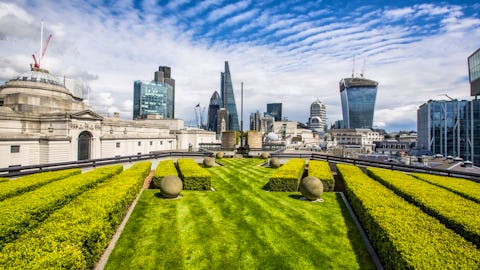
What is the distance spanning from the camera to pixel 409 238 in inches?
289

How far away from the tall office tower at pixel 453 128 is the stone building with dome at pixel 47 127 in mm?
116921

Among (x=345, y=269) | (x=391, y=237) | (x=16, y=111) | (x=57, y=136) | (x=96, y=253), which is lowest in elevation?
(x=345, y=269)

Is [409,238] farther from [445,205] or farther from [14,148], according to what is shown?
[14,148]

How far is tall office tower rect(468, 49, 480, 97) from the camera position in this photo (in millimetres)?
67688

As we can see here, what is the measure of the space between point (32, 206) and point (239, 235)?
8741mm

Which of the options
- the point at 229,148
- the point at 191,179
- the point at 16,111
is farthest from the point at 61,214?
the point at 16,111

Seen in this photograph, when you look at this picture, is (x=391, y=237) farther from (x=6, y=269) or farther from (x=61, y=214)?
(x=61, y=214)

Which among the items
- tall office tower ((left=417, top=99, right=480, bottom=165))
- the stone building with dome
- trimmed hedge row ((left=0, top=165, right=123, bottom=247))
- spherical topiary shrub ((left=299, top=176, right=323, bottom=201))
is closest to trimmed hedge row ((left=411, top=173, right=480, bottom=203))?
spherical topiary shrub ((left=299, top=176, right=323, bottom=201))

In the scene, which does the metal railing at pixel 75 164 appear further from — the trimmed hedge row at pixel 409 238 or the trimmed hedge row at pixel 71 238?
the trimmed hedge row at pixel 409 238

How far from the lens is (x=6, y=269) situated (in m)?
5.45

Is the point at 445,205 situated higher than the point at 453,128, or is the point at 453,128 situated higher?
the point at 453,128

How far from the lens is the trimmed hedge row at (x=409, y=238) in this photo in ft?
20.1

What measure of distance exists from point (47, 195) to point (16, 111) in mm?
40555

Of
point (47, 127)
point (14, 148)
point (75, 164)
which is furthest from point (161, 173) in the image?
point (47, 127)
